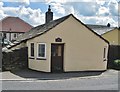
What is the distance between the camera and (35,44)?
1923 cm

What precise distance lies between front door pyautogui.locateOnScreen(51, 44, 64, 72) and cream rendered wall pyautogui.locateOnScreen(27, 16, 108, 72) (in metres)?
0.32

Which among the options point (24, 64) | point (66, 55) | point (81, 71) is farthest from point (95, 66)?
point (24, 64)

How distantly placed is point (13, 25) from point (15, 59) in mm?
40051

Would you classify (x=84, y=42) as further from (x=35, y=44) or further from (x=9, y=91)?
(x=9, y=91)

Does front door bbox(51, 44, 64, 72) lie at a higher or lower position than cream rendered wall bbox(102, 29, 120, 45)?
lower

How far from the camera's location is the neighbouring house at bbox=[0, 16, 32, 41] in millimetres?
55794

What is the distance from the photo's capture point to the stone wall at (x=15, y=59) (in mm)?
19047

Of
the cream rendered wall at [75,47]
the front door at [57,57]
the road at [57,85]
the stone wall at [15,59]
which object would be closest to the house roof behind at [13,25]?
the stone wall at [15,59]

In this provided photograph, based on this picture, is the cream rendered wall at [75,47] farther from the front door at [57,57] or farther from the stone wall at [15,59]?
the stone wall at [15,59]

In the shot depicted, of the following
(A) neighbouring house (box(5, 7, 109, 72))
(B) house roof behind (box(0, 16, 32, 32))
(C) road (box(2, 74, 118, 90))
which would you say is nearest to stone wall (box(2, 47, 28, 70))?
(A) neighbouring house (box(5, 7, 109, 72))

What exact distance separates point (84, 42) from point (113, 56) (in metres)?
5.99

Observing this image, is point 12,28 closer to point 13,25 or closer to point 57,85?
point 13,25

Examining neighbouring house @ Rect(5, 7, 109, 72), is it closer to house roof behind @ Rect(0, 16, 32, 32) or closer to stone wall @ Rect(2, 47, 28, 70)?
stone wall @ Rect(2, 47, 28, 70)

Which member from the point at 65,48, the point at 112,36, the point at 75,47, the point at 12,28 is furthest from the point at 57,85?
the point at 12,28
